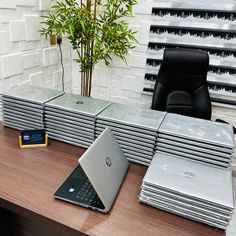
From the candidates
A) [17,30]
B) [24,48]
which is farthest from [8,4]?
[24,48]

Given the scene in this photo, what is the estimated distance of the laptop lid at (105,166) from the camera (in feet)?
2.50

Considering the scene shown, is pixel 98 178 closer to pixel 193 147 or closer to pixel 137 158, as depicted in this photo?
pixel 137 158

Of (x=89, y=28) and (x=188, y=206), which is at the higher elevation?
(x=89, y=28)

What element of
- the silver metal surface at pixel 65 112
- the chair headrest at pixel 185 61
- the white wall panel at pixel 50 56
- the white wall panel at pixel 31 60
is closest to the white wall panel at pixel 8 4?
the white wall panel at pixel 31 60

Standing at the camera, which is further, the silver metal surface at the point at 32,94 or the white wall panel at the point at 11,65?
the white wall panel at the point at 11,65

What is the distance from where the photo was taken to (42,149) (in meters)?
1.14

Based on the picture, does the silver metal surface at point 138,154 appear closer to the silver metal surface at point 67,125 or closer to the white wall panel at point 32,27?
the silver metal surface at point 67,125

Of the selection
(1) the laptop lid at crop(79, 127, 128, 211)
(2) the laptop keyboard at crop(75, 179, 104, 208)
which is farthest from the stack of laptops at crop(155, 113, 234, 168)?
(2) the laptop keyboard at crop(75, 179, 104, 208)

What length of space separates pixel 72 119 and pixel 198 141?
1.95 feet

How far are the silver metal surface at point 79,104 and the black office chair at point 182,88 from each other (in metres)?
0.76

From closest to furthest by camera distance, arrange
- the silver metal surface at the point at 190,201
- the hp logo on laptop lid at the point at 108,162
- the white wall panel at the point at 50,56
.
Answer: the silver metal surface at the point at 190,201 < the hp logo on laptop lid at the point at 108,162 < the white wall panel at the point at 50,56

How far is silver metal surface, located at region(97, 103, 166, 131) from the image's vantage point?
1.00 metres

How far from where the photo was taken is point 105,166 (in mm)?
854

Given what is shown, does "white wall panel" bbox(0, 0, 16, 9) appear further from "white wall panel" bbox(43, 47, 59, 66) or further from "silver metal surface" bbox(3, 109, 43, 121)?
"silver metal surface" bbox(3, 109, 43, 121)
